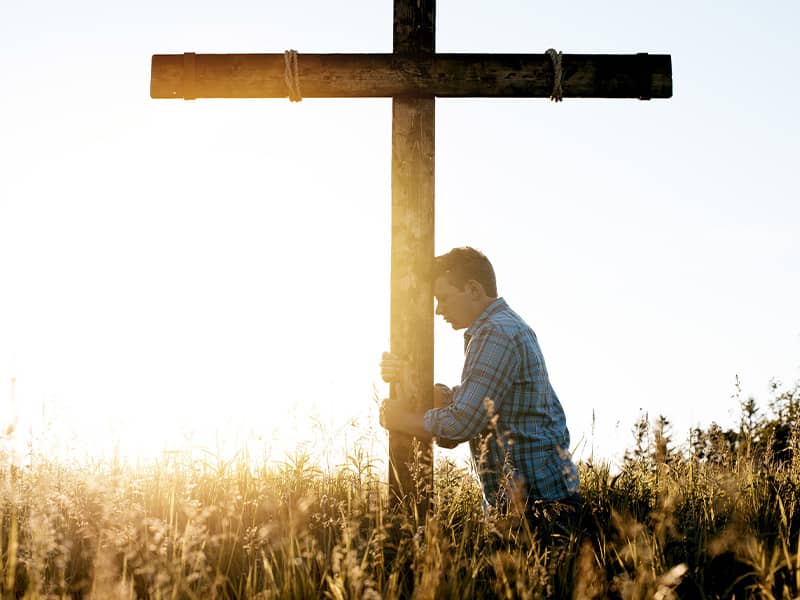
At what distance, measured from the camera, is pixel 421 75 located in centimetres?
Answer: 458

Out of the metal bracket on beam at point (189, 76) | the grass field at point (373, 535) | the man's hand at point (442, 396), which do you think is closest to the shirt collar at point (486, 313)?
the man's hand at point (442, 396)

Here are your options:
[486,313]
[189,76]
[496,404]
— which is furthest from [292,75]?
[496,404]

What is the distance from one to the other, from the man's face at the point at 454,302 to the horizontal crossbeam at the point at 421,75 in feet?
3.72

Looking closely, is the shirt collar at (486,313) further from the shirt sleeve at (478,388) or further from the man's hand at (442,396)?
the man's hand at (442,396)

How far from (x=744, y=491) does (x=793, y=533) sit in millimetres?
590

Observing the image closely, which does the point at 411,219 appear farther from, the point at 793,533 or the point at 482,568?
the point at 793,533

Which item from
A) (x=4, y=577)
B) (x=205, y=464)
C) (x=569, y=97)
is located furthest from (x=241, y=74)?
(x=4, y=577)

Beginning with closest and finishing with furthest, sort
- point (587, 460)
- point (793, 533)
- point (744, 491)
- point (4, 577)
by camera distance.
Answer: point (4, 577), point (793, 533), point (744, 491), point (587, 460)

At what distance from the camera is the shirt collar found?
4.49m

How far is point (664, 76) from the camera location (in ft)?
15.3

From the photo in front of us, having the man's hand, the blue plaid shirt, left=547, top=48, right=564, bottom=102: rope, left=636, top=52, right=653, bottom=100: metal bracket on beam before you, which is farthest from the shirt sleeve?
left=636, top=52, right=653, bottom=100: metal bracket on beam

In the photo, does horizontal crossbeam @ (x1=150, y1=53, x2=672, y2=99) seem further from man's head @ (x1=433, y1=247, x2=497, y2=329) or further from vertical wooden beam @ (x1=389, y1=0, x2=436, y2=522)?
man's head @ (x1=433, y1=247, x2=497, y2=329)

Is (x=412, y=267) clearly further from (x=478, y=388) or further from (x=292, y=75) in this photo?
(x=292, y=75)

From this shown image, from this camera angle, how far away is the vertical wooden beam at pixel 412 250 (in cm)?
448
